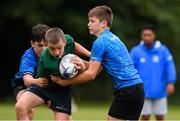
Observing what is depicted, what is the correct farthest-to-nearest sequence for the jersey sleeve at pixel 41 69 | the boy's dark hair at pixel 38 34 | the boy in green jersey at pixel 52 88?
1. the boy's dark hair at pixel 38 34
2. the jersey sleeve at pixel 41 69
3. the boy in green jersey at pixel 52 88

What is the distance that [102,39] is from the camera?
838cm

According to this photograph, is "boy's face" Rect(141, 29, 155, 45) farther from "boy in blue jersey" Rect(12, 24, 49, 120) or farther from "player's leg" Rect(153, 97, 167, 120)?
"boy in blue jersey" Rect(12, 24, 49, 120)

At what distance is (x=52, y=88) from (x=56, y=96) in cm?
12

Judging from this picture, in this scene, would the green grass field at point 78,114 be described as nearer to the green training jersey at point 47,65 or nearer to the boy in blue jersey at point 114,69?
the green training jersey at point 47,65

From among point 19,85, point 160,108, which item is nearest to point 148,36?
point 160,108

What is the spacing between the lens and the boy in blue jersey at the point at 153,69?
43.5 ft

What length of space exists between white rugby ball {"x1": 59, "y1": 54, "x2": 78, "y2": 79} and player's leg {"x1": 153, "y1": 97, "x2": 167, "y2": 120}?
4.97 metres

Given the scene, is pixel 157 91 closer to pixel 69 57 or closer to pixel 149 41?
pixel 149 41

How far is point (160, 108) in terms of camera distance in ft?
43.4

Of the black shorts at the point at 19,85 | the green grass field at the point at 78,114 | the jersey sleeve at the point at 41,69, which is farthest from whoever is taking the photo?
→ the green grass field at the point at 78,114

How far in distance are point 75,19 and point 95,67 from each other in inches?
663

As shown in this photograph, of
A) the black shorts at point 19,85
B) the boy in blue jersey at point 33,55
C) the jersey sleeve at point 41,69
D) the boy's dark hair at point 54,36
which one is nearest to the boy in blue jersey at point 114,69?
the jersey sleeve at point 41,69

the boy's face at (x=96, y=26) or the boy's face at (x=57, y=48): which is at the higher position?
the boy's face at (x=96, y=26)

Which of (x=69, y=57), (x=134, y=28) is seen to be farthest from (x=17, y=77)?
(x=134, y=28)
